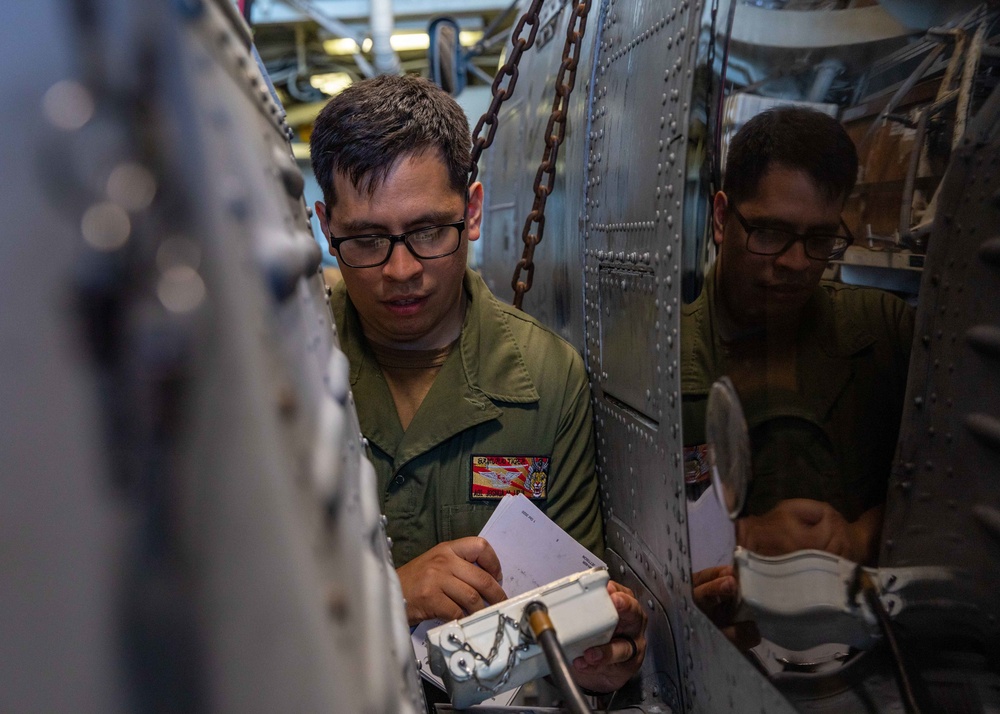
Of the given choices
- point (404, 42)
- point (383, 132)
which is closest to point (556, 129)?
point (383, 132)

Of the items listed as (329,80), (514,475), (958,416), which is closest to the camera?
(958,416)

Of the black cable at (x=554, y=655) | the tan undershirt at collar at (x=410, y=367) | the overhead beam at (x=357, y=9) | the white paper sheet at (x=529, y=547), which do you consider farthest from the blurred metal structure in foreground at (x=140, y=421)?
the overhead beam at (x=357, y=9)

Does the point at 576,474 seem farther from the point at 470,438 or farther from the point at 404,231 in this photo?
the point at 404,231

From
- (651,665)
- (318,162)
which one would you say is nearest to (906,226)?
(651,665)

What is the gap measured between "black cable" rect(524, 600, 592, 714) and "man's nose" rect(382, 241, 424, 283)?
0.81 metres

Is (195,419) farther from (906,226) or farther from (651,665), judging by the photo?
(651,665)

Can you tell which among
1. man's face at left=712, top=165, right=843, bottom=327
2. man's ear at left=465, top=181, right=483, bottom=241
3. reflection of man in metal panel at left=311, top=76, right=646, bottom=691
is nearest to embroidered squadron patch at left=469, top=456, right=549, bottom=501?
reflection of man in metal panel at left=311, top=76, right=646, bottom=691

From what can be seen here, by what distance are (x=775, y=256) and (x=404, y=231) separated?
0.88 m

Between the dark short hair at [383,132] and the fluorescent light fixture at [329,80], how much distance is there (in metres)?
10.2

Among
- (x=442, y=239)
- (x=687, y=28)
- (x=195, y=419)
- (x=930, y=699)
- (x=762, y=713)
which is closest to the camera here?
(x=195, y=419)

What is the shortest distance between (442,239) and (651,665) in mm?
975

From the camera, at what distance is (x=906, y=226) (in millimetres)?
849

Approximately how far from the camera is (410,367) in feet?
6.36

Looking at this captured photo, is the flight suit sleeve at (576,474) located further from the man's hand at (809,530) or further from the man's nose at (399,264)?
the man's hand at (809,530)
